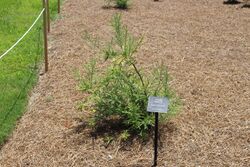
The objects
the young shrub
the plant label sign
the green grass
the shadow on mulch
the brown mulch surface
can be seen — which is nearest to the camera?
the plant label sign

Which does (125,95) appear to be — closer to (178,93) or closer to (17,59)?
(178,93)

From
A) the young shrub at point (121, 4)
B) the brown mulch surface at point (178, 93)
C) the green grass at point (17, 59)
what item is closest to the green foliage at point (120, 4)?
the young shrub at point (121, 4)

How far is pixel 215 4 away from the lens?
10.8 m

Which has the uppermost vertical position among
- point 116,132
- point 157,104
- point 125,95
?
point 157,104

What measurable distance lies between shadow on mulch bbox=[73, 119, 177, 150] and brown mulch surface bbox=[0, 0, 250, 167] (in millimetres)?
29

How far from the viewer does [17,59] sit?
21.9ft

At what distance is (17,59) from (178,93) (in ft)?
8.56

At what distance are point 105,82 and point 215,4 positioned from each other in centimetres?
690

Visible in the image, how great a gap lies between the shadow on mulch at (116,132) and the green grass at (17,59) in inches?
32.9

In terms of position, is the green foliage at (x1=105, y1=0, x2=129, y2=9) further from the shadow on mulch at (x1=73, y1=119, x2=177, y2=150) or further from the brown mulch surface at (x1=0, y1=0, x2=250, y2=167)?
the shadow on mulch at (x1=73, y1=119, x2=177, y2=150)

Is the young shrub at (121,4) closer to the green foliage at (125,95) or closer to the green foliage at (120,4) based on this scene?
the green foliage at (120,4)

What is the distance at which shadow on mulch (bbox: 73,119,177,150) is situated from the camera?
14.1ft

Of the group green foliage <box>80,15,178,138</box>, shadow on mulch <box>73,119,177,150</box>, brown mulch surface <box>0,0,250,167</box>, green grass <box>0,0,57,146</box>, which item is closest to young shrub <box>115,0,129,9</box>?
brown mulch surface <box>0,0,250,167</box>

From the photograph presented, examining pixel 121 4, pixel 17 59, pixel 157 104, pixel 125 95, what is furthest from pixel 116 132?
pixel 121 4
